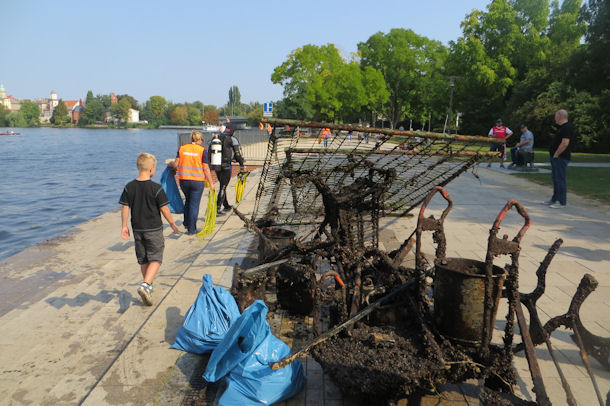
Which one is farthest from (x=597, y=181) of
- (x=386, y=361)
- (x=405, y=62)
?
(x=405, y=62)

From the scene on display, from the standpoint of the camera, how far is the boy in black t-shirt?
15.4 ft

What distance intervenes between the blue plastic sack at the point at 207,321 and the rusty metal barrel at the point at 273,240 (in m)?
1.03

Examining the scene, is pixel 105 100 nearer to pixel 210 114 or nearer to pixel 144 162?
pixel 210 114

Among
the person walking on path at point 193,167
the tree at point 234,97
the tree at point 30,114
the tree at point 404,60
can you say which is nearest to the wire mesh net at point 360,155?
the person walking on path at point 193,167

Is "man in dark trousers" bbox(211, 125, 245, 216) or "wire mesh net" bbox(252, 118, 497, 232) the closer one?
"wire mesh net" bbox(252, 118, 497, 232)

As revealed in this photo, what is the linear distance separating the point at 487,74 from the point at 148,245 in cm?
4342

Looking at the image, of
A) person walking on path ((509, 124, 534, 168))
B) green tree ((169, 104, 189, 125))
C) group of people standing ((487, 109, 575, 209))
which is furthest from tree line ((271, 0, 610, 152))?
green tree ((169, 104, 189, 125))

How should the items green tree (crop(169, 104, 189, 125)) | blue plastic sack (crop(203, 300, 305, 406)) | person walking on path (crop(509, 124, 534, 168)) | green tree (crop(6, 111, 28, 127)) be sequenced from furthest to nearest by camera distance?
green tree (crop(169, 104, 189, 125))
green tree (crop(6, 111, 28, 127))
person walking on path (crop(509, 124, 534, 168))
blue plastic sack (crop(203, 300, 305, 406))

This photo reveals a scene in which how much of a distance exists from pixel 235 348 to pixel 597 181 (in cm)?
1538

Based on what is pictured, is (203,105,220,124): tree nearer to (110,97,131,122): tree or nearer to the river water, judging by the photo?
(110,97,131,122): tree

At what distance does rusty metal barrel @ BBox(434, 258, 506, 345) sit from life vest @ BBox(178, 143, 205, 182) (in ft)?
17.6

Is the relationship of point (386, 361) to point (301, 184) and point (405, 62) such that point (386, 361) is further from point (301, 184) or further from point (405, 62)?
point (405, 62)

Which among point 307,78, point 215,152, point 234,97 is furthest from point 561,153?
point 234,97

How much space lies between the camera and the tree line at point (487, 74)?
23.0 metres
